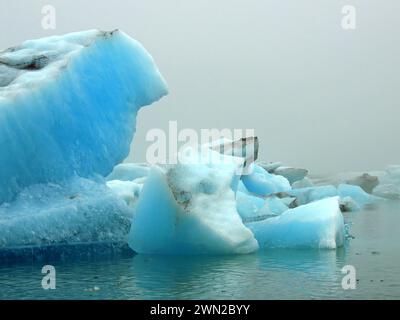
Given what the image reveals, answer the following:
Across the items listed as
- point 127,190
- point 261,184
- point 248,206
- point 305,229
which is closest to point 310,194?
point 261,184

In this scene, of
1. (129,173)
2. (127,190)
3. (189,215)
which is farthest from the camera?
(129,173)

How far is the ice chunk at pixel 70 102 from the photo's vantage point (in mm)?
6832

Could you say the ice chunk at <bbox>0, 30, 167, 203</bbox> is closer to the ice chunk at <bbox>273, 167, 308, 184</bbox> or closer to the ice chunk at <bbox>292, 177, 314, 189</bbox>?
the ice chunk at <bbox>273, 167, 308, 184</bbox>

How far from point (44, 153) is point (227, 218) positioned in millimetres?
2283

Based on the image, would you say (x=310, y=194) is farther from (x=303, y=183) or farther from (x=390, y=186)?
(x=390, y=186)

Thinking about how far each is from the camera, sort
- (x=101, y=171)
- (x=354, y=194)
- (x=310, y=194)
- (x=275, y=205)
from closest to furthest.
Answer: (x=101, y=171), (x=275, y=205), (x=310, y=194), (x=354, y=194)

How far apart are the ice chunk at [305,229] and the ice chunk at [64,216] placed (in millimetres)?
1705

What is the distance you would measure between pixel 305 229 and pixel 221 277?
2.35 meters

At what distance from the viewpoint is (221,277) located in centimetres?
520

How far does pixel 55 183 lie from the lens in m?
7.07

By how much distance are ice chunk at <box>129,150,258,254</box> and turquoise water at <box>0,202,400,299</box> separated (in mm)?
225
